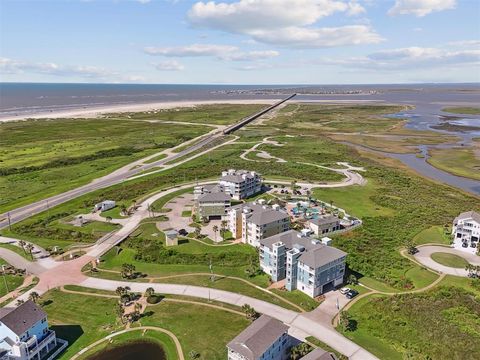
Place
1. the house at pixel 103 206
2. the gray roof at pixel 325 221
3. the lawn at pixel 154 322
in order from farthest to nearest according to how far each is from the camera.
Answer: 1. the house at pixel 103 206
2. the gray roof at pixel 325 221
3. the lawn at pixel 154 322

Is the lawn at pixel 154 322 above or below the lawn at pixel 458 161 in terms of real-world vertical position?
below

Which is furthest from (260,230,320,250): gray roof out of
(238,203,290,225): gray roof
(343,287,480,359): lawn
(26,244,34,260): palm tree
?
(26,244,34,260): palm tree

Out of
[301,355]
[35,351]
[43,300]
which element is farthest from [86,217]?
[301,355]

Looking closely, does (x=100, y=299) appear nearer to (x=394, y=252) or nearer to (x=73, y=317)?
(x=73, y=317)

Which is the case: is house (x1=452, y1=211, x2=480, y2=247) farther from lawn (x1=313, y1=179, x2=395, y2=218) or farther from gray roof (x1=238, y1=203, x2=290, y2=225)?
gray roof (x1=238, y1=203, x2=290, y2=225)

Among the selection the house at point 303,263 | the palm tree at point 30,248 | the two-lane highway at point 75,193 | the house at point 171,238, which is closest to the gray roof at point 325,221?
the house at point 303,263

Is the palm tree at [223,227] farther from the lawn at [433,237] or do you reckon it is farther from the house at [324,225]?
the lawn at [433,237]
